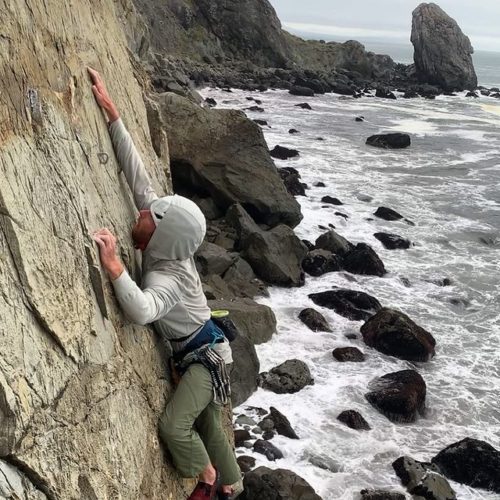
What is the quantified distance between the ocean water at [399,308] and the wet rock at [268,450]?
131 mm

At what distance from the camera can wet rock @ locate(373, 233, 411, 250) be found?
2086 centimetres

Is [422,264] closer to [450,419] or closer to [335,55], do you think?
[450,419]

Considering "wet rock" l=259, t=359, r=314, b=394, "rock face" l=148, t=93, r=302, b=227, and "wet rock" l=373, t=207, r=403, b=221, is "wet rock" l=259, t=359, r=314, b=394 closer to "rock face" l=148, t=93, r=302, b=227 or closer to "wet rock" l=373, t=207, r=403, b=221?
"rock face" l=148, t=93, r=302, b=227

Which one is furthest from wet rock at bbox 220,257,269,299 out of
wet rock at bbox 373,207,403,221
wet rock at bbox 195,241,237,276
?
wet rock at bbox 373,207,403,221

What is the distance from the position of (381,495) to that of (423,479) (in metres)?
0.85

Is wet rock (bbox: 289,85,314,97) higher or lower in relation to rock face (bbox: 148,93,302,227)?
higher

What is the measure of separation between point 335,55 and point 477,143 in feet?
146

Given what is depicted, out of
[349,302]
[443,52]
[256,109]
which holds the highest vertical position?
[443,52]

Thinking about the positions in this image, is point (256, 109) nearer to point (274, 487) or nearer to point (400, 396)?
point (400, 396)

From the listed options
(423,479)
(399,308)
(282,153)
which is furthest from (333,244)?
(282,153)

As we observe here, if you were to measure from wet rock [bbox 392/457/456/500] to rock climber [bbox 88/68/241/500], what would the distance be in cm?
504

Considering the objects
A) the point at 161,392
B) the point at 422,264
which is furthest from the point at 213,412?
the point at 422,264

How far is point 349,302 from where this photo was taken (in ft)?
52.4

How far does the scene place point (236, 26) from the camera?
7812 cm
